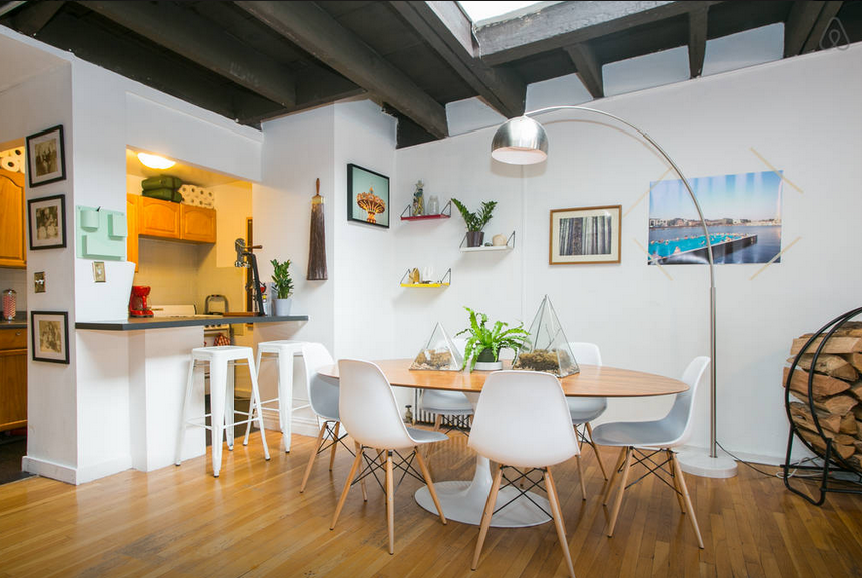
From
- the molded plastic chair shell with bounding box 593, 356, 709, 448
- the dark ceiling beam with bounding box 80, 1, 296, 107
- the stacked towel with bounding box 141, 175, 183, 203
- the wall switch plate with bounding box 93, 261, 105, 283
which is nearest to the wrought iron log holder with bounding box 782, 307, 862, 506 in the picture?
the molded plastic chair shell with bounding box 593, 356, 709, 448

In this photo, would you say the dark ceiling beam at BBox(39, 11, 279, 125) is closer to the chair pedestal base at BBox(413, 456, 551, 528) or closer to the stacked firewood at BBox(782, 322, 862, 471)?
the chair pedestal base at BBox(413, 456, 551, 528)

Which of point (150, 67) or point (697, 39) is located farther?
point (150, 67)

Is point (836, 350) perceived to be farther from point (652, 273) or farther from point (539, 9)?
point (539, 9)

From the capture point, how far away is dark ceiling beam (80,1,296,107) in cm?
256

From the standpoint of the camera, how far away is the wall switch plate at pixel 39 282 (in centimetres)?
308

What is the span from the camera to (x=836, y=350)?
9.05 feet

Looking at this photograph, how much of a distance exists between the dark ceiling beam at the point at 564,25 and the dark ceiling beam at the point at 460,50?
145mm

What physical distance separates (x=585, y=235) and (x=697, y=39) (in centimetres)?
144

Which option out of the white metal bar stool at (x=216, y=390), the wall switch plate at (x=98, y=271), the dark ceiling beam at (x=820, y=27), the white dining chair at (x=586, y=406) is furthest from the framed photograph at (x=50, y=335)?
the dark ceiling beam at (x=820, y=27)

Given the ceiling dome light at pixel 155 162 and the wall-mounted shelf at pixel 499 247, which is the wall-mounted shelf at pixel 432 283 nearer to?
the wall-mounted shelf at pixel 499 247

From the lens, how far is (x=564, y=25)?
276 centimetres

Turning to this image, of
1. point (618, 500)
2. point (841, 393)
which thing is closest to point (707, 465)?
point (841, 393)

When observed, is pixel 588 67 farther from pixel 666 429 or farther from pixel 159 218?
pixel 159 218

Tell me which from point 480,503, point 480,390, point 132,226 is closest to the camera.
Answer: point 480,390
